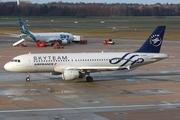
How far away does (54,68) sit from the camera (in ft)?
168

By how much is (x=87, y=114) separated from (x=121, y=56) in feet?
58.6

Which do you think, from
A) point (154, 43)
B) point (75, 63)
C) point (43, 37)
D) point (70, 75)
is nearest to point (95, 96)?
point (70, 75)

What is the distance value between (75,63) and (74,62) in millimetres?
167

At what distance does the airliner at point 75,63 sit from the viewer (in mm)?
50662

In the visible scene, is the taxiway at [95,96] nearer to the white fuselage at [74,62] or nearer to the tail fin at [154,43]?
the white fuselage at [74,62]

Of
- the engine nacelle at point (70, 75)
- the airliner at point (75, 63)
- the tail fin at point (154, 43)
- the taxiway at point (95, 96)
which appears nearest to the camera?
the taxiway at point (95, 96)

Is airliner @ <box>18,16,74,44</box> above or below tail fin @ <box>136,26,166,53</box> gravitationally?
below

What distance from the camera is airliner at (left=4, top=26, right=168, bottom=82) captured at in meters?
50.7

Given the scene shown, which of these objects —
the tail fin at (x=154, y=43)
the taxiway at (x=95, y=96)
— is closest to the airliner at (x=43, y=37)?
the taxiway at (x=95, y=96)

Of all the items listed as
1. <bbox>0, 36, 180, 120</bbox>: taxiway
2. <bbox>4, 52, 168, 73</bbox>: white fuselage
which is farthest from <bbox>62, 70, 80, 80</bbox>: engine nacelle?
<bbox>4, 52, 168, 73</bbox>: white fuselage

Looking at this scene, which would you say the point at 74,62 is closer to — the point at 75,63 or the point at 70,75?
the point at 75,63

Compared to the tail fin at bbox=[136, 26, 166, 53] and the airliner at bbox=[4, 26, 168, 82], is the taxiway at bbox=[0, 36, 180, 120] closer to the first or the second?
the airliner at bbox=[4, 26, 168, 82]

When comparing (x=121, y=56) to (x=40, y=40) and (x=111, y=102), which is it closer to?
(x=111, y=102)

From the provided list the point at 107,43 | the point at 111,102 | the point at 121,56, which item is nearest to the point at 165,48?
the point at 107,43
